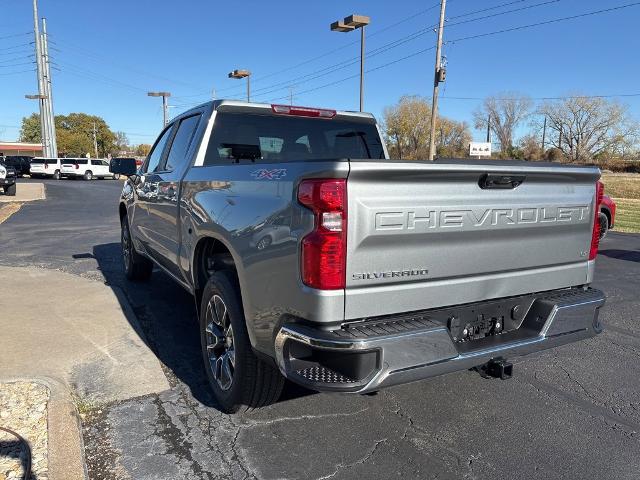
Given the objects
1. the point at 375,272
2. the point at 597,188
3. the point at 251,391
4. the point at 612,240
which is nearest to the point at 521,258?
the point at 597,188

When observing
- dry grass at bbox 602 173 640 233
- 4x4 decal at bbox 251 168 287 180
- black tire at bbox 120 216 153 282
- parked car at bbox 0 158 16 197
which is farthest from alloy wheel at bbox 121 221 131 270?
parked car at bbox 0 158 16 197

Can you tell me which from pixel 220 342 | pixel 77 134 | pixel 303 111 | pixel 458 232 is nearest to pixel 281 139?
pixel 303 111

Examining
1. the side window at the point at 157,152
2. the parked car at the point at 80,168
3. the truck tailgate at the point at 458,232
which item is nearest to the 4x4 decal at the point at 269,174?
the truck tailgate at the point at 458,232

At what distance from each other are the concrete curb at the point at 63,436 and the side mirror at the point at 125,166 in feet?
9.64

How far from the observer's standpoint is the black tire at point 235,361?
3.05 m

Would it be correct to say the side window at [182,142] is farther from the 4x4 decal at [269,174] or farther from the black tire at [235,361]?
the 4x4 decal at [269,174]

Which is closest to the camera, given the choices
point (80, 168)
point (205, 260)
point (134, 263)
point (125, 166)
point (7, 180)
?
point (205, 260)

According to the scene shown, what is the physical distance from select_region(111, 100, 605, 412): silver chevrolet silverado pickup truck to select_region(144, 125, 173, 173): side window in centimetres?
171

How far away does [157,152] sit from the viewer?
568cm

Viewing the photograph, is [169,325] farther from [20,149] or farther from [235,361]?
[20,149]

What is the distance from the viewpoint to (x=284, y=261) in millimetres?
2561

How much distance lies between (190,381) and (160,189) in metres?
1.86

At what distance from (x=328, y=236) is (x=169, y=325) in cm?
329

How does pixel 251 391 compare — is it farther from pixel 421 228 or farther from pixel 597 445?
pixel 597 445
